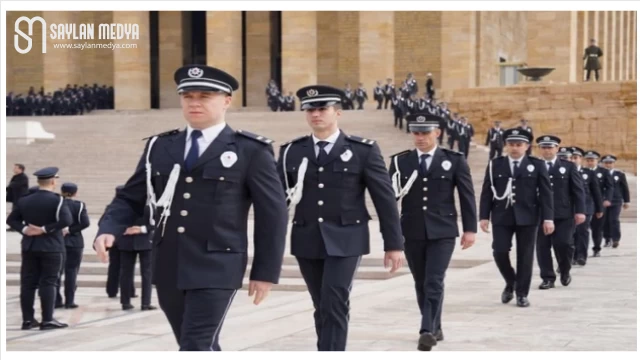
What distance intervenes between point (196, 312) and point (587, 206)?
11.3 metres

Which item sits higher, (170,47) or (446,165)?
(170,47)

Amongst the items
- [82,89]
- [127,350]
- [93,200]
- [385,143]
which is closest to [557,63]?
[385,143]

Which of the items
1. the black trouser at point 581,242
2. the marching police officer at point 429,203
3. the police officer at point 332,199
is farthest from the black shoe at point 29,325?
the black trouser at point 581,242

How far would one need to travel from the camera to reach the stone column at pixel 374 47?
4094cm

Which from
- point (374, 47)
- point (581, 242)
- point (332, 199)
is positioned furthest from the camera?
point (374, 47)

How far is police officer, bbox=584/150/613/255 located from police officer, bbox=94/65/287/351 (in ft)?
37.7

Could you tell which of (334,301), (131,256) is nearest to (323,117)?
(334,301)

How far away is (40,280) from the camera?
10852 millimetres

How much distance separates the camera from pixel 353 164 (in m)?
7.00

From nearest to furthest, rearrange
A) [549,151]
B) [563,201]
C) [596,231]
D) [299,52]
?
[549,151] < [563,201] < [596,231] < [299,52]

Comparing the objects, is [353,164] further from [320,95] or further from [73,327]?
[73,327]

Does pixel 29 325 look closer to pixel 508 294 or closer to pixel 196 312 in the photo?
pixel 508 294

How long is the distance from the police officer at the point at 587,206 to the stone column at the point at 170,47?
104ft

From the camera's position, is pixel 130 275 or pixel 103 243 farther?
pixel 130 275
